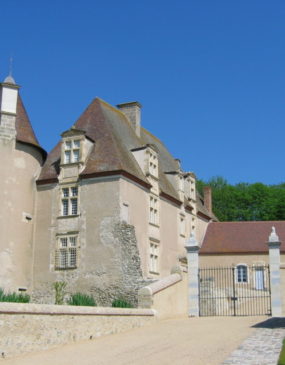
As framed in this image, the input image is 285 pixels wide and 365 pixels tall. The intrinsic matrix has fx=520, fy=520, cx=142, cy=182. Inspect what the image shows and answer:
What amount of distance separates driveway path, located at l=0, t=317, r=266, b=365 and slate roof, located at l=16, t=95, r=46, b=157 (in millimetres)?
13689

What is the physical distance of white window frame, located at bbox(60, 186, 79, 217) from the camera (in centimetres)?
2769

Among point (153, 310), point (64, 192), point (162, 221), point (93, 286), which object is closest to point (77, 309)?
point (153, 310)

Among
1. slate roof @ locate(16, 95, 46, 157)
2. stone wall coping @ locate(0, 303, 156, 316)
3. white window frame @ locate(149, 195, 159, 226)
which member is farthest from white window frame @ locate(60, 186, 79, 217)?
stone wall coping @ locate(0, 303, 156, 316)

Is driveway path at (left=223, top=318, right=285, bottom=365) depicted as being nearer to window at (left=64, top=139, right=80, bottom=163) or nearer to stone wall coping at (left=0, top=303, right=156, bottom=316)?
stone wall coping at (left=0, top=303, right=156, bottom=316)

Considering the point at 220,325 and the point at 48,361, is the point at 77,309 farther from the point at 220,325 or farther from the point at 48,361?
the point at 220,325

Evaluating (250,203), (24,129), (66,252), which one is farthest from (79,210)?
(250,203)

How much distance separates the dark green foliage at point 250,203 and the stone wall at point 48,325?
40.8 m

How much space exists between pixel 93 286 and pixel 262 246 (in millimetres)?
15787

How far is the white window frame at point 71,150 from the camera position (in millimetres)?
28033

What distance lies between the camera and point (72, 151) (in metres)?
→ 28.1

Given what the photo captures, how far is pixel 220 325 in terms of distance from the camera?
18688mm

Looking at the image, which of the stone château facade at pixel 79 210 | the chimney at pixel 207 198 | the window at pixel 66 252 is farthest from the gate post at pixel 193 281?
the chimney at pixel 207 198

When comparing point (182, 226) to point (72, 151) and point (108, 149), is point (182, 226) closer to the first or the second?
point (108, 149)

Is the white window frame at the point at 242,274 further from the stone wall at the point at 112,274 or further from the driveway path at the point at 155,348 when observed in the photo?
the driveway path at the point at 155,348
